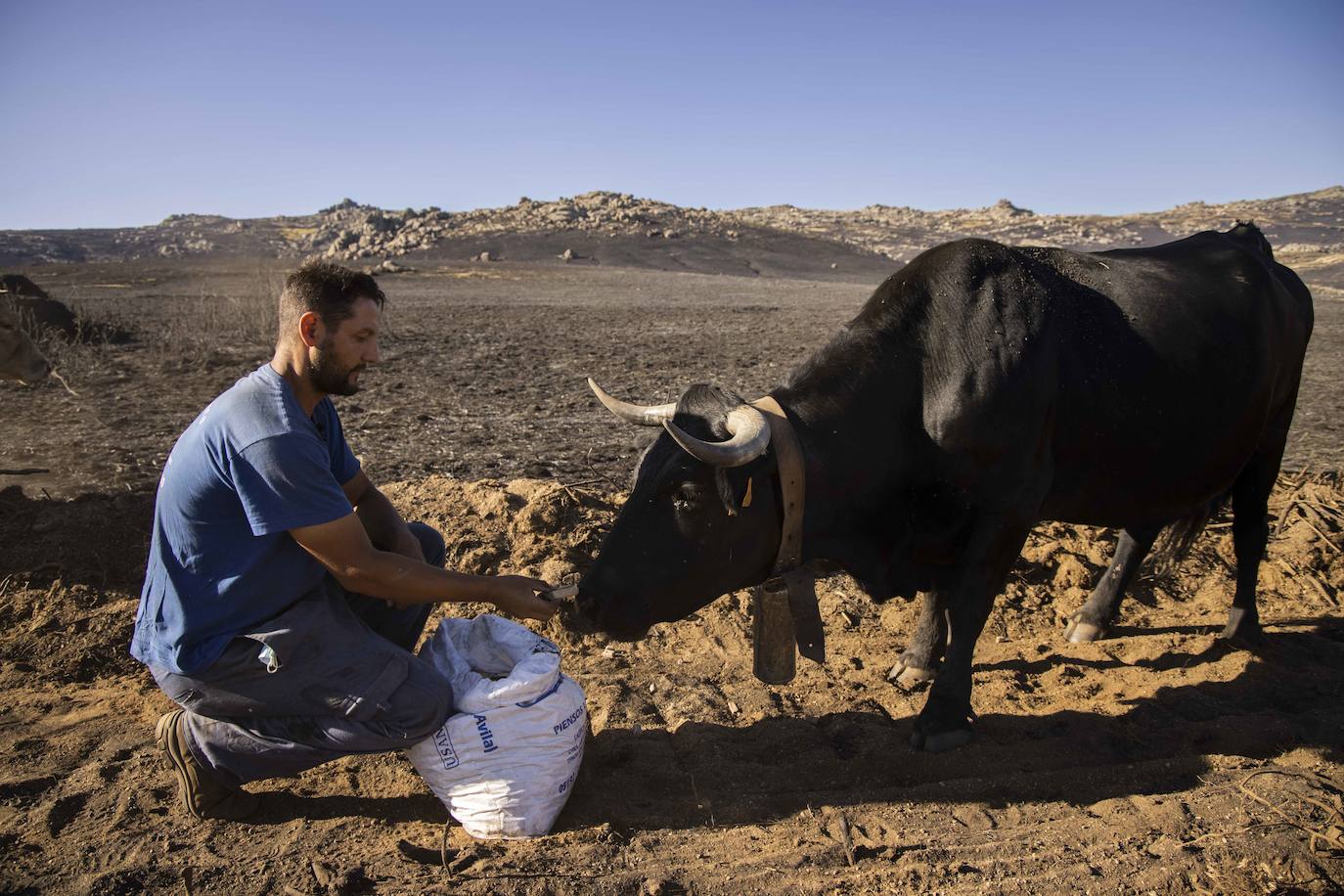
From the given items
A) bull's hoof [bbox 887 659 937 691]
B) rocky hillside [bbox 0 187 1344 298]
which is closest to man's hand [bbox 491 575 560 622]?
bull's hoof [bbox 887 659 937 691]

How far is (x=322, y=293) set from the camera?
3285mm

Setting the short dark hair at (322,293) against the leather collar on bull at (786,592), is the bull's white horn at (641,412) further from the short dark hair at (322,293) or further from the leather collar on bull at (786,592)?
the short dark hair at (322,293)

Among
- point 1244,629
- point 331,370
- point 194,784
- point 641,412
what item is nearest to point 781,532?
point 641,412

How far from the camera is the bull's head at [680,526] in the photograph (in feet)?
12.6

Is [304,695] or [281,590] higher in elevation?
[281,590]

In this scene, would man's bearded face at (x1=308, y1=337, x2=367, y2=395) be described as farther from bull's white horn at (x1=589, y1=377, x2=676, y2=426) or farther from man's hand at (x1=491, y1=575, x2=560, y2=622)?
bull's white horn at (x1=589, y1=377, x2=676, y2=426)

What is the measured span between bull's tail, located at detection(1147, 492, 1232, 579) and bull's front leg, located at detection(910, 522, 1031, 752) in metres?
2.09

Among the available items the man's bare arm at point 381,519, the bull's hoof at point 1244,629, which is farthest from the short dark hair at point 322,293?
the bull's hoof at point 1244,629

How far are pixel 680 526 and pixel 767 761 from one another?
1.10m

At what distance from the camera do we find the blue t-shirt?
3.11 m

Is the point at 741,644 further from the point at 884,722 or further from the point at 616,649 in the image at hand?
the point at 884,722

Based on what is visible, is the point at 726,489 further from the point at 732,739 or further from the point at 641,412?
the point at 732,739

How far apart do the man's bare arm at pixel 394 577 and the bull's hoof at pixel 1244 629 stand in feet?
13.2

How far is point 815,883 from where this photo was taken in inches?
121
